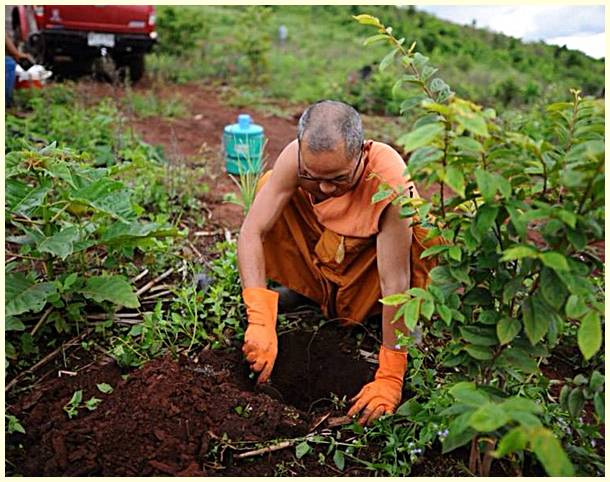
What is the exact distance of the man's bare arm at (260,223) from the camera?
9.87ft

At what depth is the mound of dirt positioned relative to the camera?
225cm

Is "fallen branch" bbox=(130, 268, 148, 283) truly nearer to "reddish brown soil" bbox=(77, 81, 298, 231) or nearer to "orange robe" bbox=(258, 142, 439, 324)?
"orange robe" bbox=(258, 142, 439, 324)

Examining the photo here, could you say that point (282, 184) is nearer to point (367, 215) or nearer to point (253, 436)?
point (367, 215)

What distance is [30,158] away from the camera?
8.80 ft

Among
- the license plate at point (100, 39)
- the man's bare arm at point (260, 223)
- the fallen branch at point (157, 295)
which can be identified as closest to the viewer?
the man's bare arm at point (260, 223)

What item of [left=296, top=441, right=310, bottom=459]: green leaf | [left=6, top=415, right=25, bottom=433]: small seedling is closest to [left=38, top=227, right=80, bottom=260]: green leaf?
[left=6, top=415, right=25, bottom=433]: small seedling

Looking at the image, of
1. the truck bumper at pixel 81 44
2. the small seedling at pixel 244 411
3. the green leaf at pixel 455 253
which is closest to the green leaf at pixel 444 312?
the green leaf at pixel 455 253

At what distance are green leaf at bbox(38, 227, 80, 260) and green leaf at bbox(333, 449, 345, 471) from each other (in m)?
1.15

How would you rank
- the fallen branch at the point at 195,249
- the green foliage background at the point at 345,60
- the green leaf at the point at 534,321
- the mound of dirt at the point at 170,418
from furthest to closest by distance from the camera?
the green foliage background at the point at 345,60
the fallen branch at the point at 195,249
the mound of dirt at the point at 170,418
the green leaf at the point at 534,321

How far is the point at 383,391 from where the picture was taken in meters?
2.62

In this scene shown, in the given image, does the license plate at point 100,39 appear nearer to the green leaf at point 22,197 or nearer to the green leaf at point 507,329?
the green leaf at point 22,197

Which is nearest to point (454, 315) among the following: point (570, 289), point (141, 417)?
point (570, 289)

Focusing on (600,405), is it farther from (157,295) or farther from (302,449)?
(157,295)

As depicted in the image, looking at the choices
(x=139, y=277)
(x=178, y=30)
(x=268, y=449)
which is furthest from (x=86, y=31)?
(x=268, y=449)
